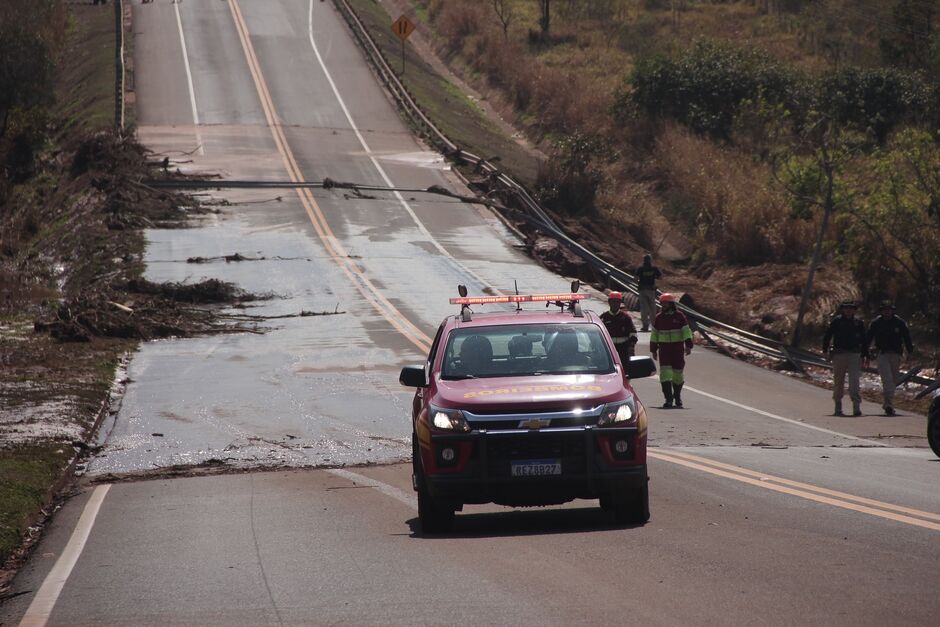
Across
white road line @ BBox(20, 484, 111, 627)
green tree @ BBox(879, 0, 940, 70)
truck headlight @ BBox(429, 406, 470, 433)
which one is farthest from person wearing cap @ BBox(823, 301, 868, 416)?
green tree @ BBox(879, 0, 940, 70)

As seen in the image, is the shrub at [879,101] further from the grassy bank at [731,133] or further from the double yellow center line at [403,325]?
the double yellow center line at [403,325]

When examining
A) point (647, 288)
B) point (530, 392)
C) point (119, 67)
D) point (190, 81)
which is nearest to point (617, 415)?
point (530, 392)

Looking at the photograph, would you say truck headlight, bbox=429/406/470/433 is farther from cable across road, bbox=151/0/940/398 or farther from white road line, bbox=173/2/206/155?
white road line, bbox=173/2/206/155

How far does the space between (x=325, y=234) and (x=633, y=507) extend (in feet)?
83.1

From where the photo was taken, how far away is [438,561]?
8.70 m

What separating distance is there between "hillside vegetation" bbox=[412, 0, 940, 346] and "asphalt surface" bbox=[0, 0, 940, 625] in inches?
240

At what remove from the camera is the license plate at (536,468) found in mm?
9422

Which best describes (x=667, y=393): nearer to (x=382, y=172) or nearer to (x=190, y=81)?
(x=382, y=172)

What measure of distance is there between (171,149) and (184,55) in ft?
51.1

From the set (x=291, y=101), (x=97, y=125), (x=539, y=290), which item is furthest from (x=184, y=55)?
(x=539, y=290)

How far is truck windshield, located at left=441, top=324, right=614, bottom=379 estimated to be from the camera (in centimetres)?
1041

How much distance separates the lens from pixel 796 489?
11312mm

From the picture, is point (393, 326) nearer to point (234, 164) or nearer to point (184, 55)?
point (234, 164)

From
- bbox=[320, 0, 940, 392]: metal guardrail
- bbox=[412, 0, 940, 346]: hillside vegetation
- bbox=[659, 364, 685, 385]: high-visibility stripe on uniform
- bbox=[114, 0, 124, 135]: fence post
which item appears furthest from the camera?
bbox=[114, 0, 124, 135]: fence post
